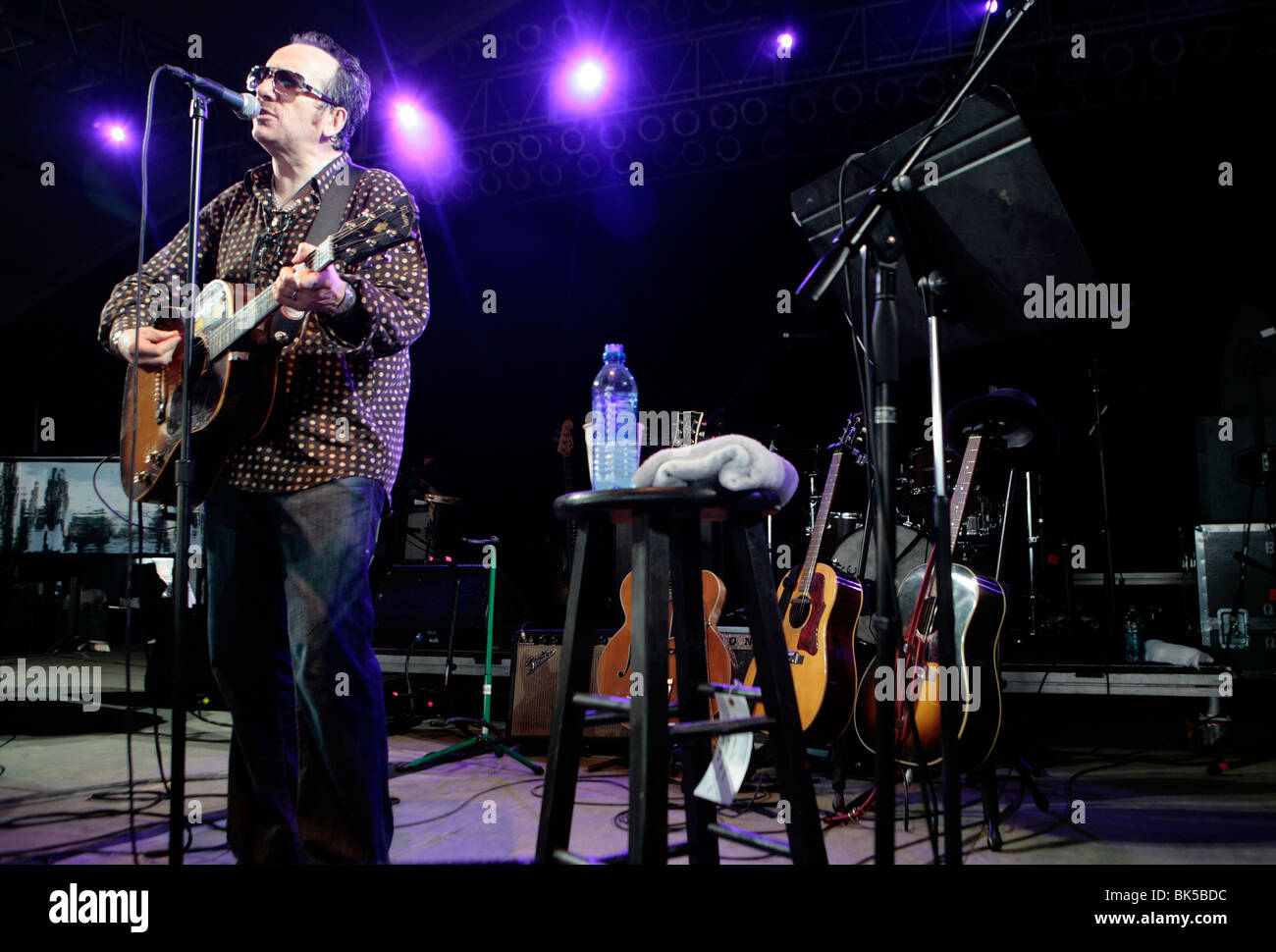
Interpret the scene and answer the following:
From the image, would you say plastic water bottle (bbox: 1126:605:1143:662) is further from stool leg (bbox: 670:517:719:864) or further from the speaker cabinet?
stool leg (bbox: 670:517:719:864)

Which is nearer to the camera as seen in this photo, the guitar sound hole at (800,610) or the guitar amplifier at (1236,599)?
the guitar sound hole at (800,610)

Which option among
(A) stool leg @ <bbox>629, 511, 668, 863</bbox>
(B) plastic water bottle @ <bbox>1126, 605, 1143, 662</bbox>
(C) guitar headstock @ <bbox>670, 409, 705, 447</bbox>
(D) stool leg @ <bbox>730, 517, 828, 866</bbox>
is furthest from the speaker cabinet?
(B) plastic water bottle @ <bbox>1126, 605, 1143, 662</bbox>

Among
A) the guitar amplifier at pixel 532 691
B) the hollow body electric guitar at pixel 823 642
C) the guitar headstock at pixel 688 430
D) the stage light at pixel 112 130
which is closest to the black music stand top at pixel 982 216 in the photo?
→ the hollow body electric guitar at pixel 823 642

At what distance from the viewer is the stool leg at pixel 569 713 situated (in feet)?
5.27

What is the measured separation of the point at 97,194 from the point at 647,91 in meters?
5.41

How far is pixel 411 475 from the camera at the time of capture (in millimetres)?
7059

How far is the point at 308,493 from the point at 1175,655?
183 inches

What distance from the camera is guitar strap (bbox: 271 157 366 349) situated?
187cm

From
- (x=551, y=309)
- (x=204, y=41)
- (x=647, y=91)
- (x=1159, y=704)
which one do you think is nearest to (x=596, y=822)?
(x=1159, y=704)

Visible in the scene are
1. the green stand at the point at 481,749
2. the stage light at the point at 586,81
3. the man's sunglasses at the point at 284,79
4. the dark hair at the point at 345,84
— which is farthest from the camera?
the stage light at the point at 586,81

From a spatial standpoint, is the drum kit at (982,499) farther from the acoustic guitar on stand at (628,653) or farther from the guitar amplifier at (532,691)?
the guitar amplifier at (532,691)

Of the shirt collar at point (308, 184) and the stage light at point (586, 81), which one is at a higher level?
the stage light at point (586, 81)

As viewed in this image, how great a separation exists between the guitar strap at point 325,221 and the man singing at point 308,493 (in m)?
0.01

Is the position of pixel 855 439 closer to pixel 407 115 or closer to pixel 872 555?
pixel 872 555
